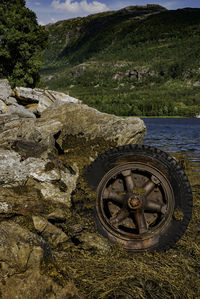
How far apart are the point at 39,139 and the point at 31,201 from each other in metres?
1.83

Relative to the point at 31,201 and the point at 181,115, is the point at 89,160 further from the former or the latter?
the point at 181,115

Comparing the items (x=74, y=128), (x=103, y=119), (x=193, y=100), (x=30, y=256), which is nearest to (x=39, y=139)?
(x=74, y=128)

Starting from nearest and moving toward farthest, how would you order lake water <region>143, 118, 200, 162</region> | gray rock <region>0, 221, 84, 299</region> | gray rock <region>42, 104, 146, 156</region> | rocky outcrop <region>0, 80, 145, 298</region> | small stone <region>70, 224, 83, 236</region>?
gray rock <region>0, 221, 84, 299</region>
rocky outcrop <region>0, 80, 145, 298</region>
small stone <region>70, 224, 83, 236</region>
gray rock <region>42, 104, 146, 156</region>
lake water <region>143, 118, 200, 162</region>

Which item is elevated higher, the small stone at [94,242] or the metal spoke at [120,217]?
the metal spoke at [120,217]

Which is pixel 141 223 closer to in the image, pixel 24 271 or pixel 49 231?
pixel 49 231

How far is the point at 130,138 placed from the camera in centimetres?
632

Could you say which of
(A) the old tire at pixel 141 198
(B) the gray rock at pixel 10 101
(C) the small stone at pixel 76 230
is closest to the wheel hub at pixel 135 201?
(A) the old tire at pixel 141 198

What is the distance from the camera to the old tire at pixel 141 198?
3.95 meters

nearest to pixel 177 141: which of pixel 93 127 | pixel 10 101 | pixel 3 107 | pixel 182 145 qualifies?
pixel 182 145

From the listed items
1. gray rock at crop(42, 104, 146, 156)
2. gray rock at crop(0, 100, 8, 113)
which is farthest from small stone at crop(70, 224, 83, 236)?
gray rock at crop(0, 100, 8, 113)

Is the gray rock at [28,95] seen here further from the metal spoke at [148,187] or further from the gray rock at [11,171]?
the metal spoke at [148,187]

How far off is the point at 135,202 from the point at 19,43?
2996cm

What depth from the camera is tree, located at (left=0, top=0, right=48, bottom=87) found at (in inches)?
1123

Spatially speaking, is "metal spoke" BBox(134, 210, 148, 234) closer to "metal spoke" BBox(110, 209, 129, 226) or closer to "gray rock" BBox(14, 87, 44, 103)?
"metal spoke" BBox(110, 209, 129, 226)
